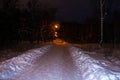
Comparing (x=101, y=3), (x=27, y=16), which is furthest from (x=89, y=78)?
(x=27, y=16)

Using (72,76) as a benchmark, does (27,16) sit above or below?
above

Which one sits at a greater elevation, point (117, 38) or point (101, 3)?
point (101, 3)

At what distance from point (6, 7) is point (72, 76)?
117 feet

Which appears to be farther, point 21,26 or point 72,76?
point 21,26

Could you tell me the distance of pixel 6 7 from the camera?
47.8 m

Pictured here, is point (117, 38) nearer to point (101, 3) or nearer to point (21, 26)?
point (101, 3)

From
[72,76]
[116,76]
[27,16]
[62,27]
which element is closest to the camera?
[116,76]

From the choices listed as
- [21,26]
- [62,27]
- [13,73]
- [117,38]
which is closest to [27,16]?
[21,26]

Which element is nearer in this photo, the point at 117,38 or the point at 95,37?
the point at 117,38

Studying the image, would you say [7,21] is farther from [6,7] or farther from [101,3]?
[101,3]

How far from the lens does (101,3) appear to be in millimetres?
44938

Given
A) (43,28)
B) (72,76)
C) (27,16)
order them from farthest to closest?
(43,28) → (27,16) → (72,76)

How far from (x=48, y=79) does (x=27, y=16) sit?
5043cm

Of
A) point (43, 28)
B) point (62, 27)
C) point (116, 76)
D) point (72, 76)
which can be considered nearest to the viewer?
point (116, 76)
